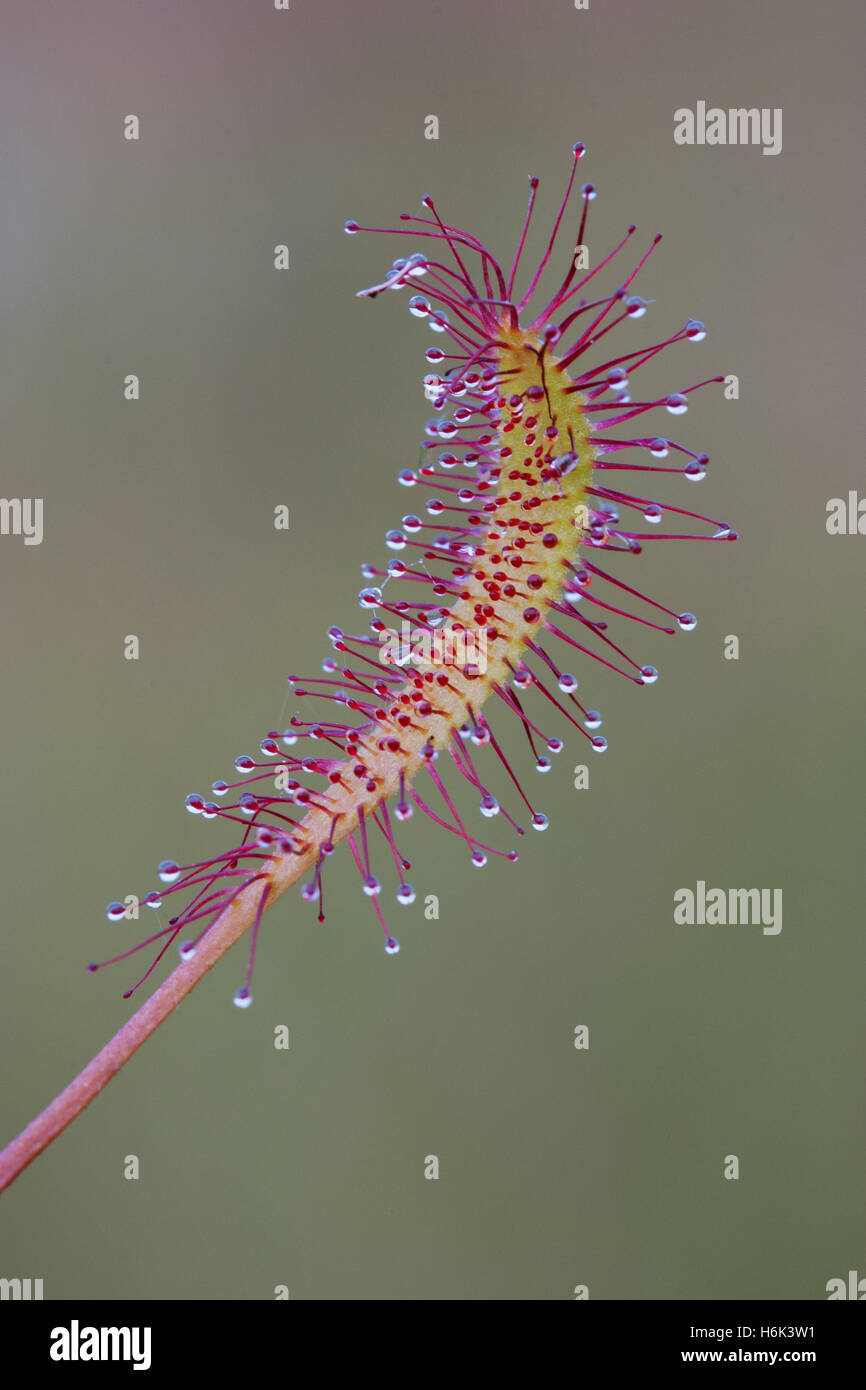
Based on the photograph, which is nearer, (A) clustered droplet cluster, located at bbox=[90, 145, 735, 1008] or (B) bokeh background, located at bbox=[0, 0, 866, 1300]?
(A) clustered droplet cluster, located at bbox=[90, 145, 735, 1008]

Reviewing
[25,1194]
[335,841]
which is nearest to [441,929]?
[25,1194]

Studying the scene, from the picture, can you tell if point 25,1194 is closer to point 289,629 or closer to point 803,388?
point 289,629

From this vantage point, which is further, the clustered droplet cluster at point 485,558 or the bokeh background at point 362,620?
the bokeh background at point 362,620

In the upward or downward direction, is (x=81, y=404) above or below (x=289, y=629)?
above

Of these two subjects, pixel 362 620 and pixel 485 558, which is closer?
pixel 485 558

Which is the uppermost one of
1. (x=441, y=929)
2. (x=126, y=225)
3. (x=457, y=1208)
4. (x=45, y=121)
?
(x=45, y=121)

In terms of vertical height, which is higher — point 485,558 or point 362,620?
point 362,620

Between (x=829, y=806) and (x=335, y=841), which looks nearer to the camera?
(x=335, y=841)
